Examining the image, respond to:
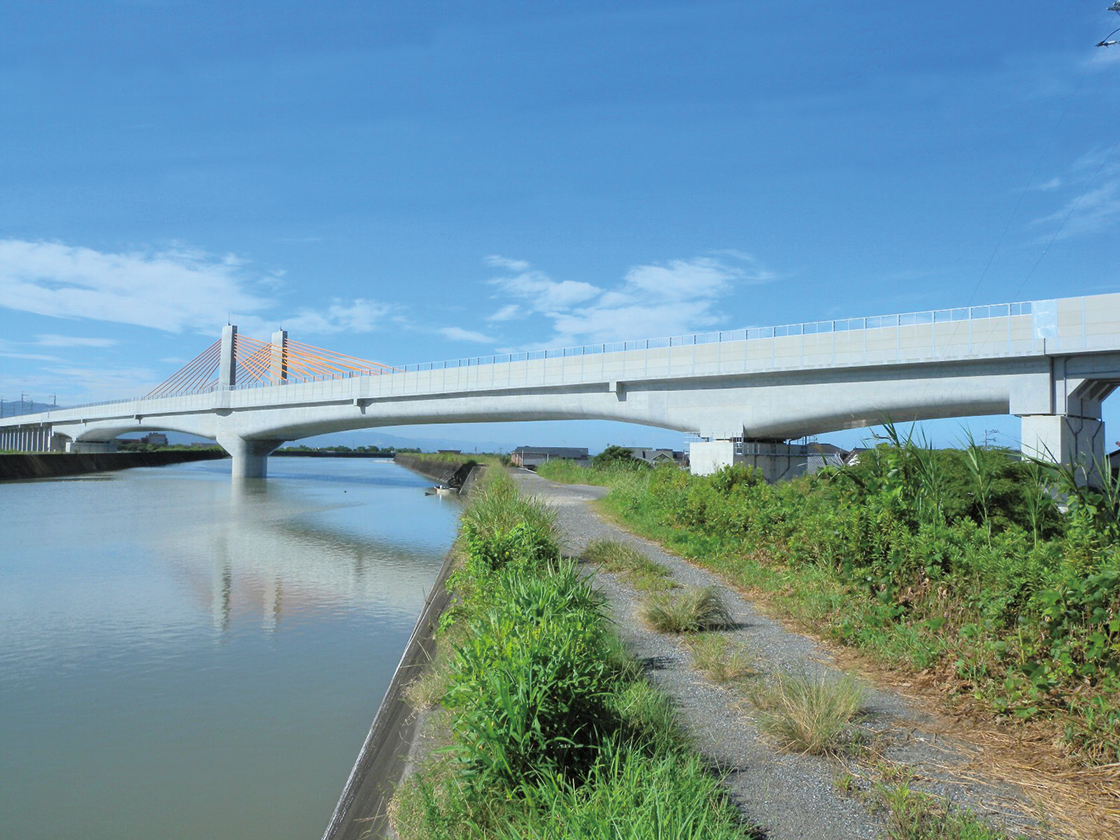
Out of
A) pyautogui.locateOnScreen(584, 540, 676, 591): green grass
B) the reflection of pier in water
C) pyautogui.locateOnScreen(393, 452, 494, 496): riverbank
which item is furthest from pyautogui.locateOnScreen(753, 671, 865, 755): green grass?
pyautogui.locateOnScreen(393, 452, 494, 496): riverbank

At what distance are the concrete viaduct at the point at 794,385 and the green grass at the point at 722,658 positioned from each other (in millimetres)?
7817

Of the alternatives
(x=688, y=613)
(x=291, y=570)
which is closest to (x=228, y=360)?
(x=291, y=570)

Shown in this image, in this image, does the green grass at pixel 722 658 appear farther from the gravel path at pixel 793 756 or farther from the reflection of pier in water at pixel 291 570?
the reflection of pier in water at pixel 291 570

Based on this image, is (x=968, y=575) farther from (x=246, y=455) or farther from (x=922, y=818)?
(x=246, y=455)

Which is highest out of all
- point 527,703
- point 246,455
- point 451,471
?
point 246,455

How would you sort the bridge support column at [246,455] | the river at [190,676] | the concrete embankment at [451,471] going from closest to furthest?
the river at [190,676] < the concrete embankment at [451,471] < the bridge support column at [246,455]

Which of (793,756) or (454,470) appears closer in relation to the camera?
(793,756)

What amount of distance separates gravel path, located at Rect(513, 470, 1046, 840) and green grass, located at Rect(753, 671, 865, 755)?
0.09m

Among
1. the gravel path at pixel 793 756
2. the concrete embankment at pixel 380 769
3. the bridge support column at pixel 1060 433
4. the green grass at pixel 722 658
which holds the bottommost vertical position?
the concrete embankment at pixel 380 769

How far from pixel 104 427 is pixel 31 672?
6799cm

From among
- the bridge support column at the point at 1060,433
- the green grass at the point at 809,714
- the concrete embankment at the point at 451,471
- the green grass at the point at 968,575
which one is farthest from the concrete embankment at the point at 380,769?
the concrete embankment at the point at 451,471

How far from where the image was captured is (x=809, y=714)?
400cm

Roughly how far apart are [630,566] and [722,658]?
4.28 m

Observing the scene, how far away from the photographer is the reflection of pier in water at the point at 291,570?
12.4 m
